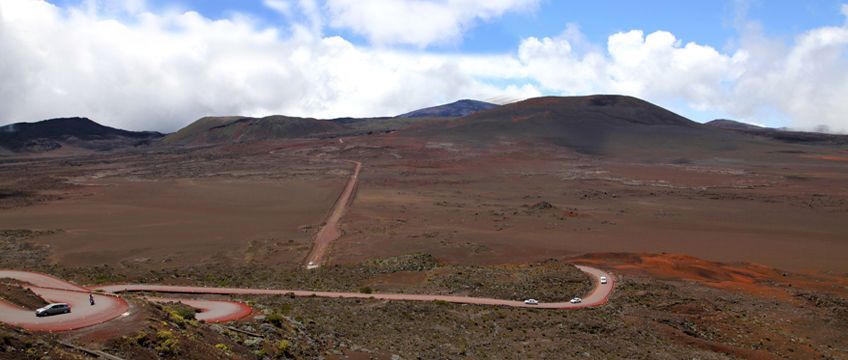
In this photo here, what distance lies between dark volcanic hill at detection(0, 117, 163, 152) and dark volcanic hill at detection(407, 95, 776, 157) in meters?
104

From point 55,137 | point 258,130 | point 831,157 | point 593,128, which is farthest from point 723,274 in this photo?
point 55,137

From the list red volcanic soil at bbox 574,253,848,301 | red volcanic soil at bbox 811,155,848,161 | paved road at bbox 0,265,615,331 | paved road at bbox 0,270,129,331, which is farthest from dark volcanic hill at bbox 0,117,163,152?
red volcanic soil at bbox 811,155,848,161

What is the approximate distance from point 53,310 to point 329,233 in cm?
3164

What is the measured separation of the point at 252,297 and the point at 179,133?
615ft

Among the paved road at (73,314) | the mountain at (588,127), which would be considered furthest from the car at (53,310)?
the mountain at (588,127)

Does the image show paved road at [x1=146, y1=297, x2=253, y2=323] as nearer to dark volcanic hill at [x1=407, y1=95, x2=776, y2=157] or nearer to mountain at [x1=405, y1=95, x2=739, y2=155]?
mountain at [x1=405, y1=95, x2=739, y2=155]

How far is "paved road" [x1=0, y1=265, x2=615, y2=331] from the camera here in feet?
50.1

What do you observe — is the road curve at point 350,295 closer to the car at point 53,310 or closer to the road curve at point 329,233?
the road curve at point 329,233

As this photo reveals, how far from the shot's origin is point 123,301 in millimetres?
17297

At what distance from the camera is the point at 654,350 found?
21297 millimetres

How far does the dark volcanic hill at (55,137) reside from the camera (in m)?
162

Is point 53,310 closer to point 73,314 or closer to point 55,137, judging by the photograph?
point 73,314

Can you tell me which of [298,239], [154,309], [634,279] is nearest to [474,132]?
[298,239]

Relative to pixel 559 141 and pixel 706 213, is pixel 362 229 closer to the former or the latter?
pixel 706 213
